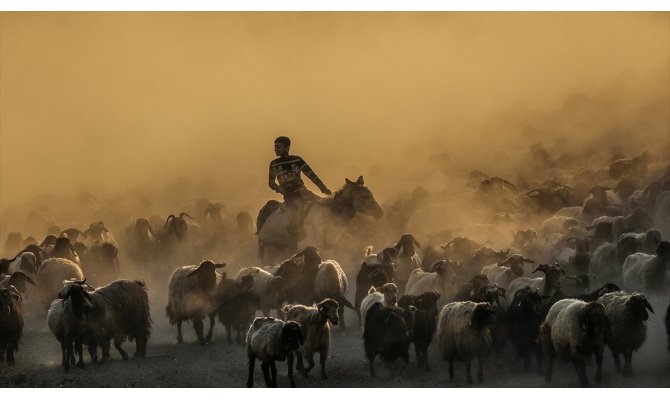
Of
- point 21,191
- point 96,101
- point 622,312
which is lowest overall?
point 622,312

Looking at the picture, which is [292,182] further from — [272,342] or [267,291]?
[272,342]

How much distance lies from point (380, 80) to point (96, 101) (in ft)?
22.5

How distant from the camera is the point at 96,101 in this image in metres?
31.5

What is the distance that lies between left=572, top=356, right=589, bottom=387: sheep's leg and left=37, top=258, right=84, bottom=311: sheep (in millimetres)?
9519

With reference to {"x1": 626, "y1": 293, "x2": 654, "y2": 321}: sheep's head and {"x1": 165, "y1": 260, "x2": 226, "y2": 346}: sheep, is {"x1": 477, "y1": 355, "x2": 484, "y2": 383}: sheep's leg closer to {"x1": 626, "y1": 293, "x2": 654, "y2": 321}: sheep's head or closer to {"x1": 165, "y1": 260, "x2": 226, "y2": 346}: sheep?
{"x1": 626, "y1": 293, "x2": 654, "y2": 321}: sheep's head

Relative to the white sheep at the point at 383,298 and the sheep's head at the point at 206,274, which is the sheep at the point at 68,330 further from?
the white sheep at the point at 383,298

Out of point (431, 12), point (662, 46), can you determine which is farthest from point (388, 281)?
point (662, 46)

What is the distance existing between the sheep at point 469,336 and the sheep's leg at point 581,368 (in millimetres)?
1331

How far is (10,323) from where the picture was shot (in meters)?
21.1

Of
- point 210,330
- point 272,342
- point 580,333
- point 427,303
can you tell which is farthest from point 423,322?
point 210,330

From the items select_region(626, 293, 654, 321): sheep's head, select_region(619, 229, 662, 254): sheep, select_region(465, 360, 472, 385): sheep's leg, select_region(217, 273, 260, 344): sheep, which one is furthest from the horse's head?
select_region(626, 293, 654, 321): sheep's head

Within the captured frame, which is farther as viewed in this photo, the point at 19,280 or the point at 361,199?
the point at 361,199

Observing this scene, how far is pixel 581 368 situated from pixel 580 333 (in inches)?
21.0

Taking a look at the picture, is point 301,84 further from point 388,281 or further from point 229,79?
point 388,281
